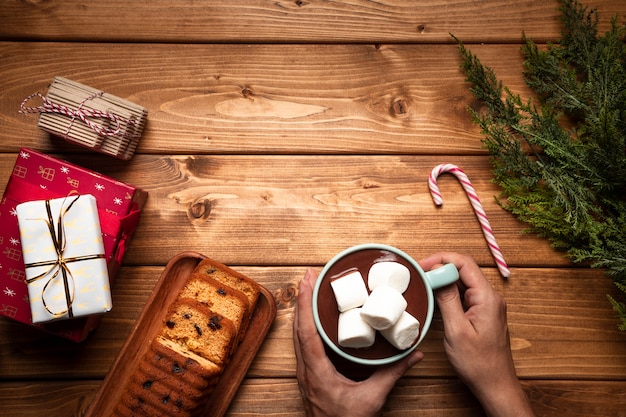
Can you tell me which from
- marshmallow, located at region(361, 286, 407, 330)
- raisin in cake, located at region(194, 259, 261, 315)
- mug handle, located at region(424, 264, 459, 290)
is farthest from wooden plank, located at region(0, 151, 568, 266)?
marshmallow, located at region(361, 286, 407, 330)

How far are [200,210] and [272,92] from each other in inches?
16.7

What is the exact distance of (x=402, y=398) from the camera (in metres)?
1.41

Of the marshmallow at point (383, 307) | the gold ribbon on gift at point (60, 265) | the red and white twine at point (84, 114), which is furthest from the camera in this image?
the red and white twine at point (84, 114)

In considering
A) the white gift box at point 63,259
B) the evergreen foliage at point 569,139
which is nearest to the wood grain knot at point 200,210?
the white gift box at point 63,259

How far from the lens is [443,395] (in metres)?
1.41

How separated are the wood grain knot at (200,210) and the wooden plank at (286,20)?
→ 0.51 metres

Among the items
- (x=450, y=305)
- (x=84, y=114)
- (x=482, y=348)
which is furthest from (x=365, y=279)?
(x=84, y=114)

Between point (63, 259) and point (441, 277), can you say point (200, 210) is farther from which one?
point (441, 277)

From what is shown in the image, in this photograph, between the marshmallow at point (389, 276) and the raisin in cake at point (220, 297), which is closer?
the marshmallow at point (389, 276)

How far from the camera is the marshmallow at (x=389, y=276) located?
3.80ft

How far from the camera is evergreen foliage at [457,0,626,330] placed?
1327 millimetres

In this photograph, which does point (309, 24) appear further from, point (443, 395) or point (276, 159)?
point (443, 395)

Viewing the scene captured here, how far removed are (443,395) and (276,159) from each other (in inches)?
33.7

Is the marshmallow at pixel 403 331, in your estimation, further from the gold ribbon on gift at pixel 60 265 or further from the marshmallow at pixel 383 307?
the gold ribbon on gift at pixel 60 265
